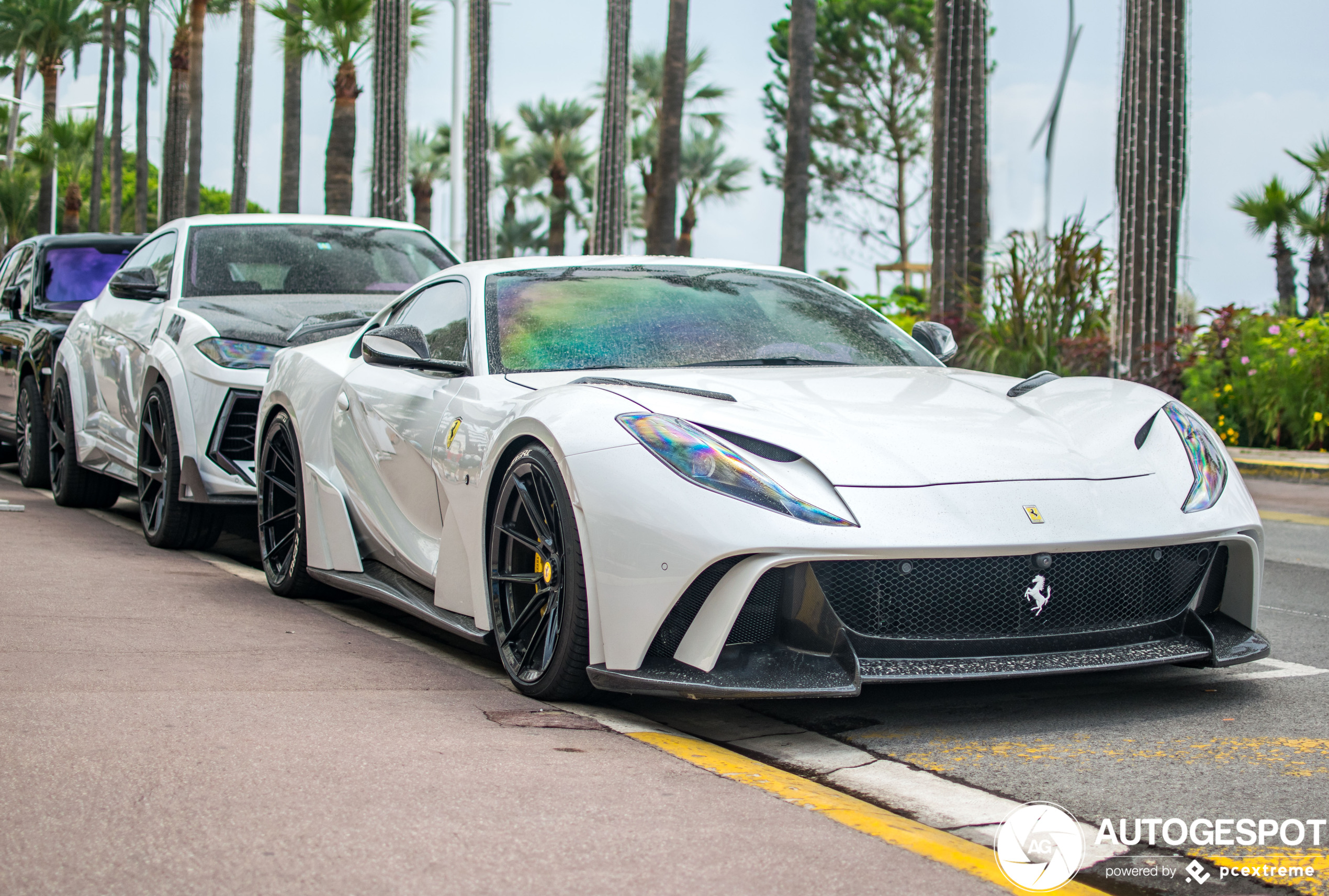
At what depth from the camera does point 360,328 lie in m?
6.32

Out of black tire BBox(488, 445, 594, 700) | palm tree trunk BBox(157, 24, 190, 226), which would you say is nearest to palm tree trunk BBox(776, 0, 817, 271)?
black tire BBox(488, 445, 594, 700)

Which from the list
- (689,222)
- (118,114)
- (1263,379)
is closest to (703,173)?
(689,222)

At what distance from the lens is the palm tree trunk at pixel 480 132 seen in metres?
24.7

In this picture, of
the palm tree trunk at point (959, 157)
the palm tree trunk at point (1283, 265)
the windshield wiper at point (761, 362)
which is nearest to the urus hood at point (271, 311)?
the windshield wiper at point (761, 362)

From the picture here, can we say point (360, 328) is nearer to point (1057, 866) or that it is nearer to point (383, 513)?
point (383, 513)

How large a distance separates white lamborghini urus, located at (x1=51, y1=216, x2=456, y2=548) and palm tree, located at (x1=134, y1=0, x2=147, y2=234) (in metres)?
39.4

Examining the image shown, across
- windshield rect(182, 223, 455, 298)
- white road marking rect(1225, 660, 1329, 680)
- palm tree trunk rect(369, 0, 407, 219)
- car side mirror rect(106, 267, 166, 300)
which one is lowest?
white road marking rect(1225, 660, 1329, 680)

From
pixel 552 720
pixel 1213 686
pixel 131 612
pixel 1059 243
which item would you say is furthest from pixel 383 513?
pixel 1059 243

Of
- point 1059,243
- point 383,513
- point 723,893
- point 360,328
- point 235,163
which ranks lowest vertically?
point 723,893

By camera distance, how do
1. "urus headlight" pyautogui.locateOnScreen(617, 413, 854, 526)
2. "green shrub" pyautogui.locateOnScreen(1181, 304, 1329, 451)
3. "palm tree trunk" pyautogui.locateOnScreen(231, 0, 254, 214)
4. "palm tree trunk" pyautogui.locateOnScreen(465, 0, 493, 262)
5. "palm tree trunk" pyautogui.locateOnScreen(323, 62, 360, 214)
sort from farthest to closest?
1. "palm tree trunk" pyautogui.locateOnScreen(231, 0, 254, 214)
2. "palm tree trunk" pyautogui.locateOnScreen(323, 62, 360, 214)
3. "palm tree trunk" pyautogui.locateOnScreen(465, 0, 493, 262)
4. "green shrub" pyautogui.locateOnScreen(1181, 304, 1329, 451)
5. "urus headlight" pyautogui.locateOnScreen(617, 413, 854, 526)

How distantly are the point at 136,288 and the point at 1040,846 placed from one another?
6315mm

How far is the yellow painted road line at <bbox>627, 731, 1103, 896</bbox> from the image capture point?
2.86 meters

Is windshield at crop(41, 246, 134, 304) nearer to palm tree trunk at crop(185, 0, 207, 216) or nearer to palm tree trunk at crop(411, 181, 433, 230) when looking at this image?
palm tree trunk at crop(185, 0, 207, 216)

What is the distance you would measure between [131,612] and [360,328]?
152 cm
